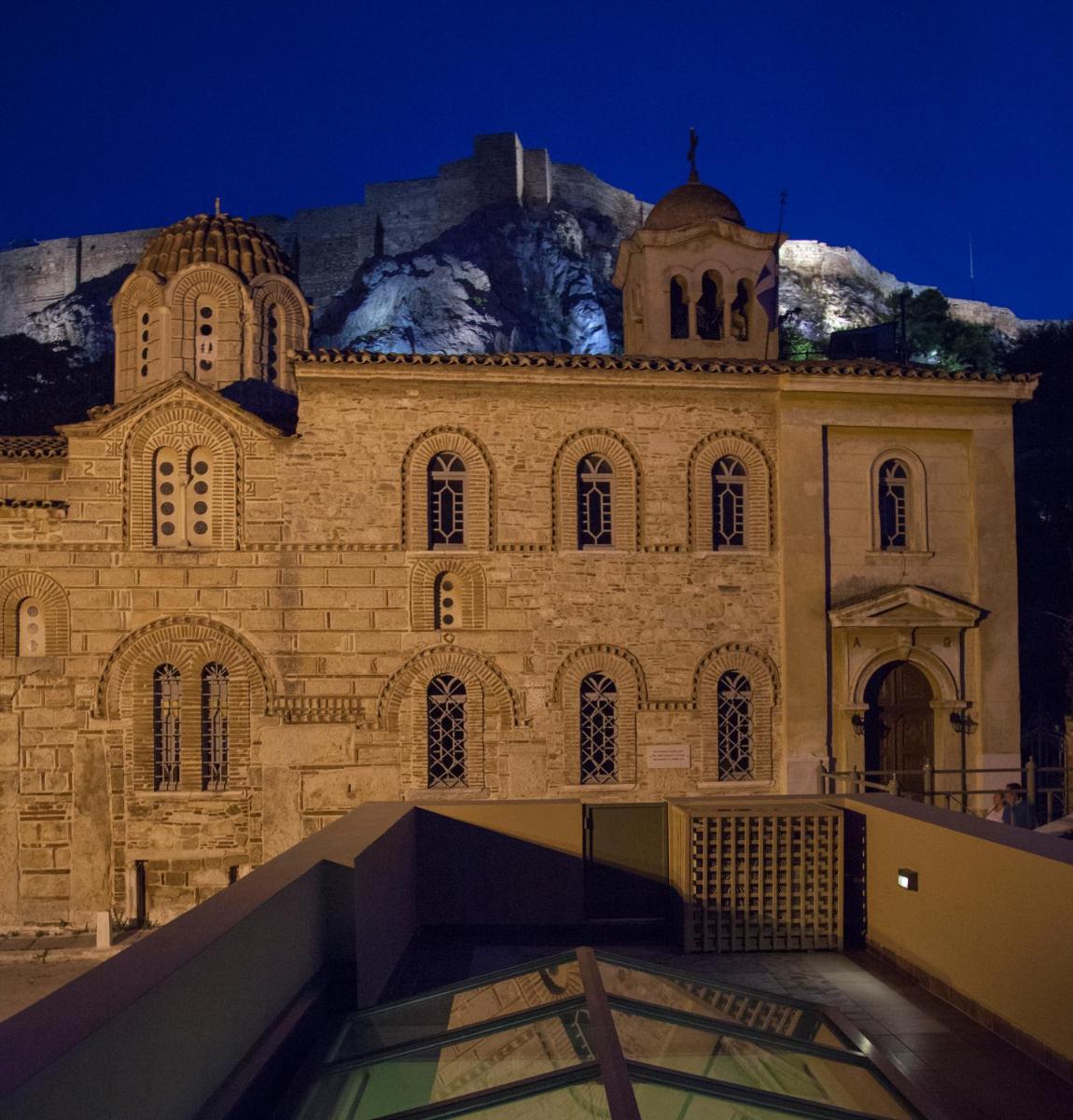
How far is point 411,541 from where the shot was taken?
1727 centimetres

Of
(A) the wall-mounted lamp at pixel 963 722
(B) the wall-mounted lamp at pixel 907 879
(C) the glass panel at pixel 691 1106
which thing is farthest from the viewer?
(A) the wall-mounted lamp at pixel 963 722

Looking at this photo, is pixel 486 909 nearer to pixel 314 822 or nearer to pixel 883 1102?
pixel 883 1102

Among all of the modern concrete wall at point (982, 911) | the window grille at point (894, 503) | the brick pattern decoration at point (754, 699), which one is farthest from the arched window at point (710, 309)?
the modern concrete wall at point (982, 911)

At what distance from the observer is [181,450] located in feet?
56.9

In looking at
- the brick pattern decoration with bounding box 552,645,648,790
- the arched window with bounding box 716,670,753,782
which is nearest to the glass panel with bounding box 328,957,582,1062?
the brick pattern decoration with bounding box 552,645,648,790

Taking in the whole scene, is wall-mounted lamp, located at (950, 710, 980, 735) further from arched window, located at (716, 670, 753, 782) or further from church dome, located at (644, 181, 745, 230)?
church dome, located at (644, 181, 745, 230)

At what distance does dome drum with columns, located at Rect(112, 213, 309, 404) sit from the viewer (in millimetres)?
20797

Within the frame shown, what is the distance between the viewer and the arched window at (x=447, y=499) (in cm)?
1759

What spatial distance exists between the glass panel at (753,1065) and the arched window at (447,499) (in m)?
12.9

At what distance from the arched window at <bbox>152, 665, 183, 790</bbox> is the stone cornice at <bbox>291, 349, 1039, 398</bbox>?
5574 mm

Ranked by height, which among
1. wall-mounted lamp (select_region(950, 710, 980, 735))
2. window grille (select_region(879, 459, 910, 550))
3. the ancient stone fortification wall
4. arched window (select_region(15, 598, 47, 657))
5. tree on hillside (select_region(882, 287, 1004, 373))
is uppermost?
the ancient stone fortification wall

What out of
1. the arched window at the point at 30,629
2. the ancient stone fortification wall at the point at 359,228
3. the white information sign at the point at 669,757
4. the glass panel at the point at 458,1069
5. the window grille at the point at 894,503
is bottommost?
the white information sign at the point at 669,757

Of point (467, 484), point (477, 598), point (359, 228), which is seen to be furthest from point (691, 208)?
point (359, 228)

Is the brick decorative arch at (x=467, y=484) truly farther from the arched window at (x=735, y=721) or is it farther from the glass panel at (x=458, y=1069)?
the glass panel at (x=458, y=1069)
